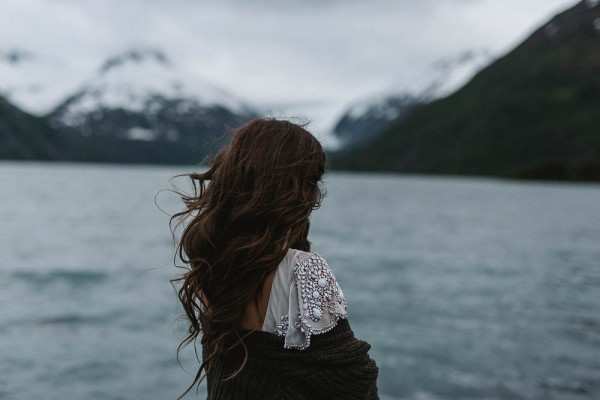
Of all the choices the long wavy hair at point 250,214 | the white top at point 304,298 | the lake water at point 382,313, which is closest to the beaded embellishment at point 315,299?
the white top at point 304,298

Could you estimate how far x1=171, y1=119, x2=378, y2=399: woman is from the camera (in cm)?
267

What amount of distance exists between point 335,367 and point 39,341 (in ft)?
44.2

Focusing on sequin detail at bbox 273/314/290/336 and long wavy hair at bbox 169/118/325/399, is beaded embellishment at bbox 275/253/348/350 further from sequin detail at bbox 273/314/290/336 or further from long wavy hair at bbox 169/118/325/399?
long wavy hair at bbox 169/118/325/399

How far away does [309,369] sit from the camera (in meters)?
2.72

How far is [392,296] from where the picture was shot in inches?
846

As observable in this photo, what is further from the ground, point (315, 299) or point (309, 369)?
point (315, 299)

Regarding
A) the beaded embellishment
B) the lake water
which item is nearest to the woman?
the beaded embellishment

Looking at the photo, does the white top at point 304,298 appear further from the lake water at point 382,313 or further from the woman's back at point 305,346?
the lake water at point 382,313

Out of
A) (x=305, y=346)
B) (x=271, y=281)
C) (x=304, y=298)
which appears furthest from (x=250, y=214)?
(x=305, y=346)

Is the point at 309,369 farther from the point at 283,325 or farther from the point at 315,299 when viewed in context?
the point at 315,299

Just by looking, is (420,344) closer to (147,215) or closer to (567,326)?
(567,326)

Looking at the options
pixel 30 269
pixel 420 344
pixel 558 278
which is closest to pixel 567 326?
pixel 420 344

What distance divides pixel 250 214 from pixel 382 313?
54.5ft

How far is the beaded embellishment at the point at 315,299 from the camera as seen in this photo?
2.60 m
